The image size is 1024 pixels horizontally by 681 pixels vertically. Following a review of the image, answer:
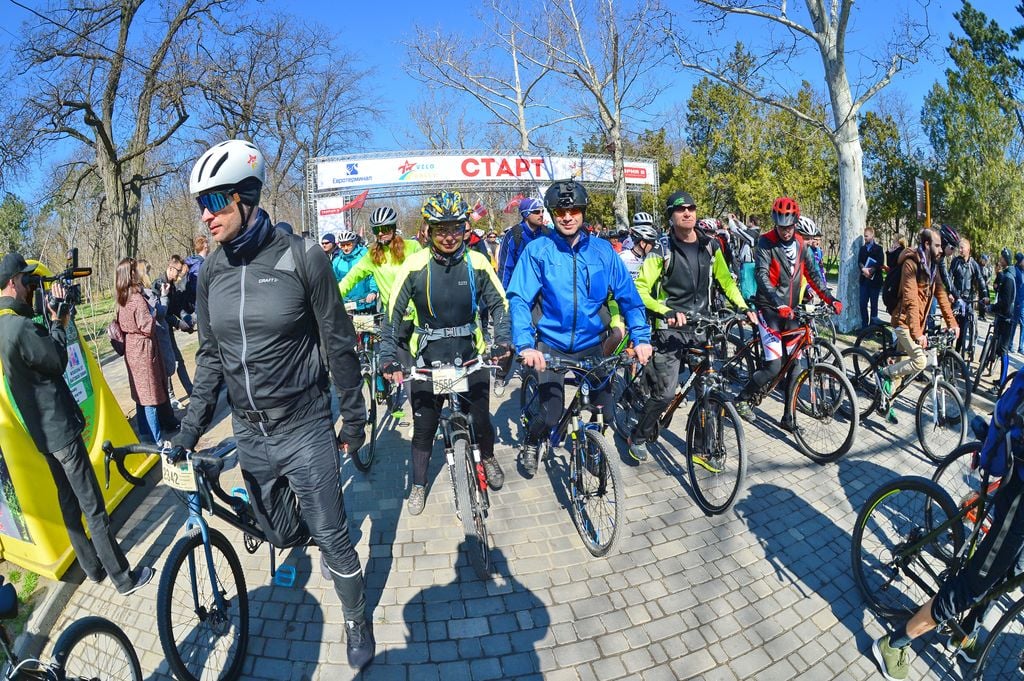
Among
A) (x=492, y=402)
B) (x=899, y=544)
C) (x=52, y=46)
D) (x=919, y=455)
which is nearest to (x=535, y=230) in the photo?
(x=492, y=402)

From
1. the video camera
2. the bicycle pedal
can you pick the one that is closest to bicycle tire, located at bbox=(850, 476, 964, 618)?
the bicycle pedal

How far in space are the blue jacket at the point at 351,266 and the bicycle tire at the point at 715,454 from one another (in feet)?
13.2

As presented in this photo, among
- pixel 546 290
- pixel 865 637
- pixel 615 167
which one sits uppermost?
pixel 615 167

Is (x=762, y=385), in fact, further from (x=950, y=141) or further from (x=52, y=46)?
(x=950, y=141)

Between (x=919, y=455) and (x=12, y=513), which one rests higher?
(x=12, y=513)

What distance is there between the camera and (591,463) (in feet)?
12.3

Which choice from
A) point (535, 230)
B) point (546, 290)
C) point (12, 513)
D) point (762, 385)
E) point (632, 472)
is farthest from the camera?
point (535, 230)

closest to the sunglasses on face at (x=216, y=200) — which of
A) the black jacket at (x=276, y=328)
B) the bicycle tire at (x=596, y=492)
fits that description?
the black jacket at (x=276, y=328)

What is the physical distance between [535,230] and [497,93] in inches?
781

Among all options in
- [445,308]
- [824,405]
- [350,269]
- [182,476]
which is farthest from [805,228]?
[182,476]

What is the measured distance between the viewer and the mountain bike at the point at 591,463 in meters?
3.55

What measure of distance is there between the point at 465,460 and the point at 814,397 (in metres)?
3.30

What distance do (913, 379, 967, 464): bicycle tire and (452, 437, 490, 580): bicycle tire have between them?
407 centimetres

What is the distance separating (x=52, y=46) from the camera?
44.9ft
